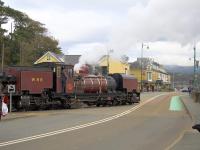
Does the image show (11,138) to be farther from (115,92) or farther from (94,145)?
(115,92)

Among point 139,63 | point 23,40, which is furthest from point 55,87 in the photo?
point 139,63

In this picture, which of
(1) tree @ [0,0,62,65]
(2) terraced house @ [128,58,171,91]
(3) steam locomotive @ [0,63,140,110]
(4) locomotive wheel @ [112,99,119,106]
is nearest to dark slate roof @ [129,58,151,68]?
(2) terraced house @ [128,58,171,91]

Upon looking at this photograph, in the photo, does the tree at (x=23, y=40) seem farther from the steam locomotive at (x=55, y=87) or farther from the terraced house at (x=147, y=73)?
the steam locomotive at (x=55, y=87)

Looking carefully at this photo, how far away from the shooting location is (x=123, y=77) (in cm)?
5278

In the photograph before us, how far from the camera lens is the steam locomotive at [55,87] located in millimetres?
39156

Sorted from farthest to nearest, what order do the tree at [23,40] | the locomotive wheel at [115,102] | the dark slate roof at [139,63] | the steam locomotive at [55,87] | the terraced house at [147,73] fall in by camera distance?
the dark slate roof at [139,63] < the terraced house at [147,73] < the tree at [23,40] < the locomotive wheel at [115,102] < the steam locomotive at [55,87]

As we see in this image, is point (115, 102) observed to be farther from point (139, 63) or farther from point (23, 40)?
point (139, 63)

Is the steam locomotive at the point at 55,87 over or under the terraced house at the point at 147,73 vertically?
under

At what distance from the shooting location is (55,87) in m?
42.0

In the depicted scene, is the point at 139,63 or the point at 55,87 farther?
the point at 139,63

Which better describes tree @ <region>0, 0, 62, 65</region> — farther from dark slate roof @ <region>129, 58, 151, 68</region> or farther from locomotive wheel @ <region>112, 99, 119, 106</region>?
locomotive wheel @ <region>112, 99, 119, 106</region>

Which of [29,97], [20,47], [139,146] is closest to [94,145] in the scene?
[139,146]

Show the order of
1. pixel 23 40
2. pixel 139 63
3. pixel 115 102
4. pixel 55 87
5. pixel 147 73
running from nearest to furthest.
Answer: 1. pixel 55 87
2. pixel 115 102
3. pixel 23 40
4. pixel 139 63
5. pixel 147 73

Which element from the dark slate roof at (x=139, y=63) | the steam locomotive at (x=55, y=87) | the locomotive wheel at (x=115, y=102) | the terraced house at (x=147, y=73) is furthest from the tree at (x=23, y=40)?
the steam locomotive at (x=55, y=87)
